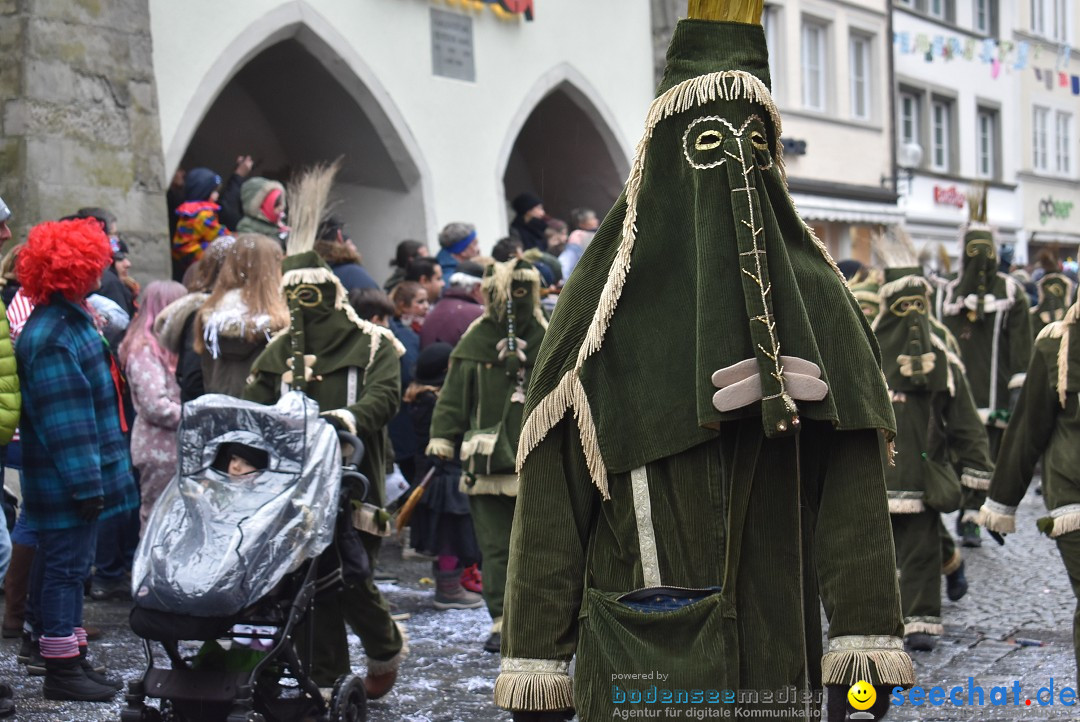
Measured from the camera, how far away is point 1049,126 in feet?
113

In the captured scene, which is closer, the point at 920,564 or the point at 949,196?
the point at 920,564

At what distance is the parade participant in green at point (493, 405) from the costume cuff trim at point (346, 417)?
144cm

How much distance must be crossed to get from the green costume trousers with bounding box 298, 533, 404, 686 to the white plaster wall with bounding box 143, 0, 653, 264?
20.2 ft

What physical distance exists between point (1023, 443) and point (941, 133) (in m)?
26.0

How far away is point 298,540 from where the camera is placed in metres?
5.07

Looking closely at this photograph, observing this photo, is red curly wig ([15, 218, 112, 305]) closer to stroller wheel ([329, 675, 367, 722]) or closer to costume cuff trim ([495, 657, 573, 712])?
stroller wheel ([329, 675, 367, 722])

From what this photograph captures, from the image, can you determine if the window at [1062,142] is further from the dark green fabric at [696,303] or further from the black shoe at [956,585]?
the dark green fabric at [696,303]

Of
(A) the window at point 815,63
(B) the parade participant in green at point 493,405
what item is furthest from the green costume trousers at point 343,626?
(A) the window at point 815,63

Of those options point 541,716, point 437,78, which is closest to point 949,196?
point 437,78

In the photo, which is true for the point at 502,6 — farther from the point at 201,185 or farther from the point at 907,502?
the point at 907,502

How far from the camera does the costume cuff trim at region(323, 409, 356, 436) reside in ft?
18.9

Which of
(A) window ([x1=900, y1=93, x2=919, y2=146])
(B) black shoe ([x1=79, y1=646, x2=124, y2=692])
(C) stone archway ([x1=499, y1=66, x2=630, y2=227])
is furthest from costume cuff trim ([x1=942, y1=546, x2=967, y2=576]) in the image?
(A) window ([x1=900, y1=93, x2=919, y2=146])

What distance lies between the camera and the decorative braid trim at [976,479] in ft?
25.0

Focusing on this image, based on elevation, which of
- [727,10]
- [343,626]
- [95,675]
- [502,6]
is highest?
[502,6]
